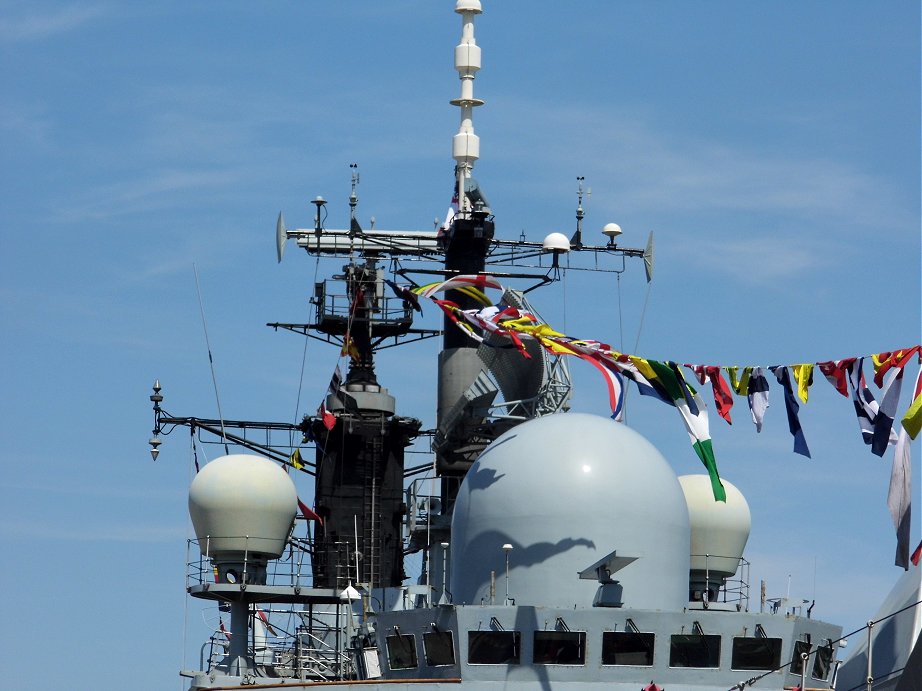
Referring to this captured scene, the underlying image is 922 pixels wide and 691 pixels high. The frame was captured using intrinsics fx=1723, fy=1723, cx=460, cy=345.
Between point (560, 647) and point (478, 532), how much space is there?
2.28 meters

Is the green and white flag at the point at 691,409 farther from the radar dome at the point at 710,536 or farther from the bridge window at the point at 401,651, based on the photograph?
the bridge window at the point at 401,651

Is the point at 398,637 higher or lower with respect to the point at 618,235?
lower

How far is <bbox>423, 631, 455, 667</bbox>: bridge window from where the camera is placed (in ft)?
79.7

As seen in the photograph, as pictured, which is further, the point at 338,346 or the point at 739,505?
the point at 338,346

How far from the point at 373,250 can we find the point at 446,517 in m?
7.09

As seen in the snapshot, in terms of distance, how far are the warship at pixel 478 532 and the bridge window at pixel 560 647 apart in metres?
0.03

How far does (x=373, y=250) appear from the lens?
36.1 m

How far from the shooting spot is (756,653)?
24719 mm

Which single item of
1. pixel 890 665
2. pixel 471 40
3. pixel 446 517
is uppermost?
pixel 471 40

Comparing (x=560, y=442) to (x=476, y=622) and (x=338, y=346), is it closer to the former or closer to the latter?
(x=476, y=622)

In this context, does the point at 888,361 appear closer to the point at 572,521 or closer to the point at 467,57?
the point at 572,521

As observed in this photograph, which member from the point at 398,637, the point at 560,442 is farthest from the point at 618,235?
the point at 398,637

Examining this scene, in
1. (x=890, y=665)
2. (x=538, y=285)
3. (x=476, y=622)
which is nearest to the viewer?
(x=476, y=622)

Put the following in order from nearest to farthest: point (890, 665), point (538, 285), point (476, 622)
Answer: point (476, 622)
point (890, 665)
point (538, 285)
